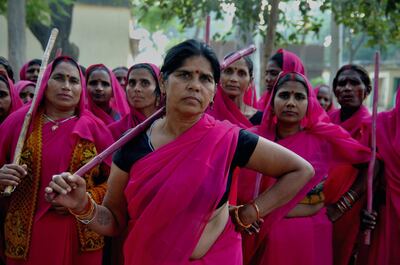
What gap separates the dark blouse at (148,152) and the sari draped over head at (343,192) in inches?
63.7

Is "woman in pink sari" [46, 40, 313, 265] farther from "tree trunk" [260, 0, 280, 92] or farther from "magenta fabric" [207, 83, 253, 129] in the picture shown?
"tree trunk" [260, 0, 280, 92]

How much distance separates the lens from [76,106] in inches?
136

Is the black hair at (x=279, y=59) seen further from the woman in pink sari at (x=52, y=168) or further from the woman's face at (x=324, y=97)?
the woman in pink sari at (x=52, y=168)

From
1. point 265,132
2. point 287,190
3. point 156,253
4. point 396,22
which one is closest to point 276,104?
point 265,132

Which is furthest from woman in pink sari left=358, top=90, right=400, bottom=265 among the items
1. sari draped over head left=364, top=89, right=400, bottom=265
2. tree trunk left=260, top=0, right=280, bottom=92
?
tree trunk left=260, top=0, right=280, bottom=92

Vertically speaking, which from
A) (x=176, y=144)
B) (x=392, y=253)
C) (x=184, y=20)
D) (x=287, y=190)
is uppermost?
(x=184, y=20)

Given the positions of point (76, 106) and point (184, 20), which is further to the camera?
point (184, 20)

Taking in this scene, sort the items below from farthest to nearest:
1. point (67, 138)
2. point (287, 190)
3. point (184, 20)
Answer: point (184, 20)
point (67, 138)
point (287, 190)

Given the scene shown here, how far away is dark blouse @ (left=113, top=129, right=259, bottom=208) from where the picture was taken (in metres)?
2.30

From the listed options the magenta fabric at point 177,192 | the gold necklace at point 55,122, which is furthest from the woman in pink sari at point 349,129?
the gold necklace at point 55,122

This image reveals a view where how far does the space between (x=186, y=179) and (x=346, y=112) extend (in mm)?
2732

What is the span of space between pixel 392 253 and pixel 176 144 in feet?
7.31

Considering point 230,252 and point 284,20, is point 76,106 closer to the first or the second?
point 230,252

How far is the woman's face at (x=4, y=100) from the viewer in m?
3.88
